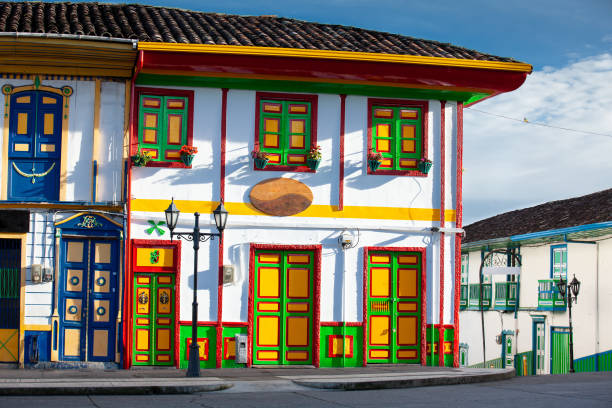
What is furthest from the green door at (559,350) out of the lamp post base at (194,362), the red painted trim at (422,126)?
the lamp post base at (194,362)

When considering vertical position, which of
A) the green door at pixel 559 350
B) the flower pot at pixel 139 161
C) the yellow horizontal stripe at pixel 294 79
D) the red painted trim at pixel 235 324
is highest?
the yellow horizontal stripe at pixel 294 79

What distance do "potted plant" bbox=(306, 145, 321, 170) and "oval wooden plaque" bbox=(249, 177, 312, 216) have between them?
44 cm

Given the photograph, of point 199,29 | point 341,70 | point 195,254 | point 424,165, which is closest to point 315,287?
point 195,254

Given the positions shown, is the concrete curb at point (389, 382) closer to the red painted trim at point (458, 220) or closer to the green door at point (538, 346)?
the red painted trim at point (458, 220)

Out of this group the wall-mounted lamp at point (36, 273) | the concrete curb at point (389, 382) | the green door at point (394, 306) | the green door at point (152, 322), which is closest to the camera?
the concrete curb at point (389, 382)

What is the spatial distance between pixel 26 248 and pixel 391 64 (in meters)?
8.08

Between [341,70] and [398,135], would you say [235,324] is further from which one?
[341,70]

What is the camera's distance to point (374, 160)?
17.0 meters

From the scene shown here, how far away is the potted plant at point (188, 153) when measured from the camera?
642 inches

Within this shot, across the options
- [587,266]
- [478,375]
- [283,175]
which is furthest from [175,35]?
[587,266]

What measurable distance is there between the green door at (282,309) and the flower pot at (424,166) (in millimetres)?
3105

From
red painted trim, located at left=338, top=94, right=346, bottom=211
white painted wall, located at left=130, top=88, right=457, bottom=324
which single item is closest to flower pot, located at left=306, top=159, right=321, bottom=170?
white painted wall, located at left=130, top=88, right=457, bottom=324

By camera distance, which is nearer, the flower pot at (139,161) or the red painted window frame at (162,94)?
the flower pot at (139,161)

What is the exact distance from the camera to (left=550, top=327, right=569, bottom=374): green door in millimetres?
28391
